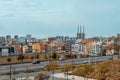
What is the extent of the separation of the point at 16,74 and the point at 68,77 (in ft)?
13.0

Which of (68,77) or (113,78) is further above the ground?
(113,78)

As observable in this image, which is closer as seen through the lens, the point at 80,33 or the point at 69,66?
the point at 69,66

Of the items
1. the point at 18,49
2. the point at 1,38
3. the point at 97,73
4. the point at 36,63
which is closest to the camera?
the point at 97,73

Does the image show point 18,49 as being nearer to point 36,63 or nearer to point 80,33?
point 36,63

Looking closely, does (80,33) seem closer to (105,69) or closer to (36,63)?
(36,63)

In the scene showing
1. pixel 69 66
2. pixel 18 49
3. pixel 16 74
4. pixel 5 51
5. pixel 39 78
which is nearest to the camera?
pixel 39 78

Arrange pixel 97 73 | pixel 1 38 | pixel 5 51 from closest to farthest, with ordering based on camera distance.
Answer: pixel 97 73 → pixel 5 51 → pixel 1 38

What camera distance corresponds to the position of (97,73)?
1794cm

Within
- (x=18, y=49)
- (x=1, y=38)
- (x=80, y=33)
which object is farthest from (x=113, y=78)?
(x=80, y=33)

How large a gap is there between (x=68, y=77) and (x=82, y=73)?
2245 millimetres

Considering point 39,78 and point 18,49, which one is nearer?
point 39,78

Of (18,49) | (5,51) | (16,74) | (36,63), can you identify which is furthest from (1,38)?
(16,74)

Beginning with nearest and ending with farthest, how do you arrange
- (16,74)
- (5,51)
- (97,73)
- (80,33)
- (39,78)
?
(39,78), (97,73), (16,74), (5,51), (80,33)

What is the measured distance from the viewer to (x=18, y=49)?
47.0 metres
